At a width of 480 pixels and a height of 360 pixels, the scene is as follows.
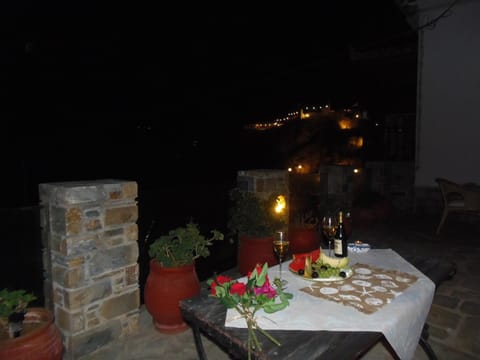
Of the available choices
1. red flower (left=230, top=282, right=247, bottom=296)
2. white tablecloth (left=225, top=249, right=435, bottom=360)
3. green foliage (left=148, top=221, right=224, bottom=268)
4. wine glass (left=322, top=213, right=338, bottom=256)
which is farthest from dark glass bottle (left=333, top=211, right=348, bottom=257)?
green foliage (left=148, top=221, right=224, bottom=268)

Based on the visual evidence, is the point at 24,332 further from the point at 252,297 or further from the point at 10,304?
the point at 252,297

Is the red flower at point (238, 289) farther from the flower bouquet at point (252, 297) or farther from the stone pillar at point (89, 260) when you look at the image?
the stone pillar at point (89, 260)

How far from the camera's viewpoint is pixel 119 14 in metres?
9.25

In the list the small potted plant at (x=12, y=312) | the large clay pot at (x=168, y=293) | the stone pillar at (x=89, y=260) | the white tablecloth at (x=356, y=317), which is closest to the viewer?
the white tablecloth at (x=356, y=317)

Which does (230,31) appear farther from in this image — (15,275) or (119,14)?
(15,275)

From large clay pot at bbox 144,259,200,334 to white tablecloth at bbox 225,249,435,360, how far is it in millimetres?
1238

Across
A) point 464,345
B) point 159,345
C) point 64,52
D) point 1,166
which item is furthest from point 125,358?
point 1,166

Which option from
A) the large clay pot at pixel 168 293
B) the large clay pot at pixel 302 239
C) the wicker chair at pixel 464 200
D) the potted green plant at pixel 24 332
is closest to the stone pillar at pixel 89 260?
the large clay pot at pixel 168 293

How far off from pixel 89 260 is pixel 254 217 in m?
1.89

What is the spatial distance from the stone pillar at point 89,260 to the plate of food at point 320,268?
4.72ft

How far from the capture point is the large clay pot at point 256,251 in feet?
12.6

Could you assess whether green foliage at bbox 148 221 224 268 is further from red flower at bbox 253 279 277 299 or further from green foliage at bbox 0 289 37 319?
red flower at bbox 253 279 277 299

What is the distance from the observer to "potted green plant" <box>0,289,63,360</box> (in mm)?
2004

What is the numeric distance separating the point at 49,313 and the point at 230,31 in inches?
367
